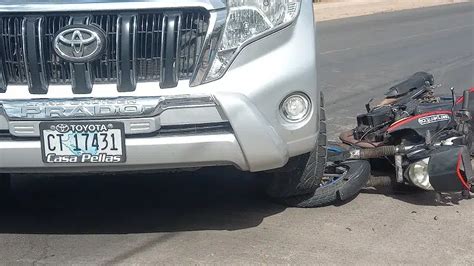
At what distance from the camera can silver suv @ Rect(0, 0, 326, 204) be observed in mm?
4051

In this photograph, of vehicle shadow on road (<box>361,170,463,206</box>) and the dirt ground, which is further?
the dirt ground

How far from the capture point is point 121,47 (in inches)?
161

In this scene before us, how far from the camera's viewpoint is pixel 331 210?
5.10 m

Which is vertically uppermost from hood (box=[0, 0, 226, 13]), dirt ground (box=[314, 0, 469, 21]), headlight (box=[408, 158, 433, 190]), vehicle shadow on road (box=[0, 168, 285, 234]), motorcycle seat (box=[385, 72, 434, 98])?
hood (box=[0, 0, 226, 13])

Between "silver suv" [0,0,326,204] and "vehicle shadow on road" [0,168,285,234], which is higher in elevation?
"silver suv" [0,0,326,204]

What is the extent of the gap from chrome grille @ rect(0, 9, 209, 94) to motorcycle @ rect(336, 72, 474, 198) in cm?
164

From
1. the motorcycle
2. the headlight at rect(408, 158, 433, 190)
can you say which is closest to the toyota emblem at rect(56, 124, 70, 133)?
the motorcycle

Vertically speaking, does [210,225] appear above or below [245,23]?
below

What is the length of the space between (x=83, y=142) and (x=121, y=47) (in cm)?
52

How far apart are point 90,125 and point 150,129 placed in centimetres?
30

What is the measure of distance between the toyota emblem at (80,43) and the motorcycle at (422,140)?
197 cm

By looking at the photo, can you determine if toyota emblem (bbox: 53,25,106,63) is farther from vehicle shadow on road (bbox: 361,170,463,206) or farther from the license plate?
vehicle shadow on road (bbox: 361,170,463,206)

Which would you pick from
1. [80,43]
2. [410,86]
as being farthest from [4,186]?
[410,86]

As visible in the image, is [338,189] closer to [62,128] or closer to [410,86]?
[410,86]
